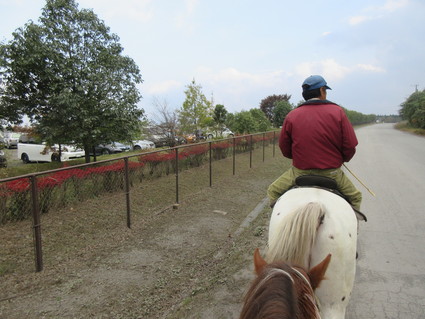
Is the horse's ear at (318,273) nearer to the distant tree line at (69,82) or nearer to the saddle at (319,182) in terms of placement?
the saddle at (319,182)

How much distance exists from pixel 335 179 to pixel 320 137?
43cm

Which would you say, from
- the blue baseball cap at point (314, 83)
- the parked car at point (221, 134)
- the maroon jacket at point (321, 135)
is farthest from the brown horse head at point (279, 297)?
the parked car at point (221, 134)

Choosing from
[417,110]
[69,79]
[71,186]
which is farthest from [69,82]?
[417,110]

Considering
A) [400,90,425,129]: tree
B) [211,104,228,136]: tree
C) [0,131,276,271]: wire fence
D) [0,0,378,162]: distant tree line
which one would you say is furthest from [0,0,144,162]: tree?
[400,90,425,129]: tree

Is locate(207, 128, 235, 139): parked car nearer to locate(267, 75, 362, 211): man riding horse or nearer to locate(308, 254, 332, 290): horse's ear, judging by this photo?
locate(267, 75, 362, 211): man riding horse

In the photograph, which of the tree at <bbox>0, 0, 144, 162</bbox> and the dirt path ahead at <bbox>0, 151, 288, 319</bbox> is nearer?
the dirt path ahead at <bbox>0, 151, 288, 319</bbox>

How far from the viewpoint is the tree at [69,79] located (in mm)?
9273

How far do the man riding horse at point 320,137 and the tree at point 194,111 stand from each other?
1496cm

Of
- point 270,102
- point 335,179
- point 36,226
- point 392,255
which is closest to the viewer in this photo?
point 335,179

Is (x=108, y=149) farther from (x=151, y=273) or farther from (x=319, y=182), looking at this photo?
(x=319, y=182)

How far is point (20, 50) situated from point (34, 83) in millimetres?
1105

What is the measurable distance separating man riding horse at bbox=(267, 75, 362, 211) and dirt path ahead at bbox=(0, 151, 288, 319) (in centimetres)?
180

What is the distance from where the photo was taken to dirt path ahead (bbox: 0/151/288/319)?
3145 millimetres

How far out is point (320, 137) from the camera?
94.7 inches
